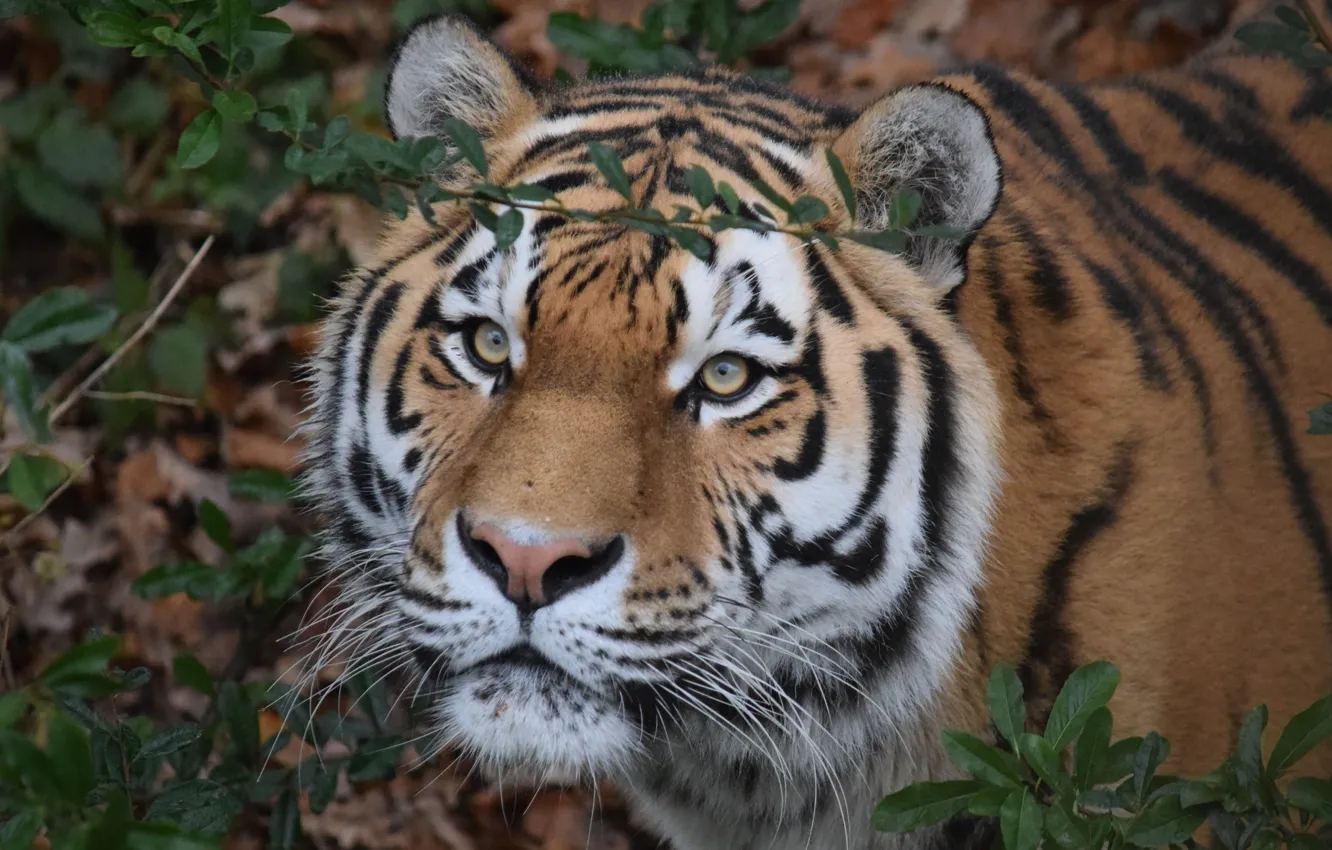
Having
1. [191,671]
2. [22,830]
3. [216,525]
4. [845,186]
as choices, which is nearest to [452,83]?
[845,186]

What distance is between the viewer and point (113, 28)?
181cm

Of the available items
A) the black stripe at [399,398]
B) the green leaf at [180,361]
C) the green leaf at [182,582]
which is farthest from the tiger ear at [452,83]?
the green leaf at [180,361]

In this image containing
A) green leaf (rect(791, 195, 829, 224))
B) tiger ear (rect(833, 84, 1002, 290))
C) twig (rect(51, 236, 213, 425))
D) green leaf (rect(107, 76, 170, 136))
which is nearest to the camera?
green leaf (rect(791, 195, 829, 224))

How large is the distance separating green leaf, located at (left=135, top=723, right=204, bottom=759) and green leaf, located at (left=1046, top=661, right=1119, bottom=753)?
1211 mm

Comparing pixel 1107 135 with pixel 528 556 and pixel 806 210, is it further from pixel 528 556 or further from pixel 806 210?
pixel 528 556

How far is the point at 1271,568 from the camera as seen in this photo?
2135mm

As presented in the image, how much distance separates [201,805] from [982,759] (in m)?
1.32

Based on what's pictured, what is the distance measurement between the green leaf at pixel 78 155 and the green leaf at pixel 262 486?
151 cm

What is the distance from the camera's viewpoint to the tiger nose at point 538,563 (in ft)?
5.64

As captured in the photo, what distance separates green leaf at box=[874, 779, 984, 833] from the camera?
165 centimetres

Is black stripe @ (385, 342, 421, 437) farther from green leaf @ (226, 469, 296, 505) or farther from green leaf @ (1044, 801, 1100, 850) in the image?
green leaf @ (1044, 801, 1100, 850)

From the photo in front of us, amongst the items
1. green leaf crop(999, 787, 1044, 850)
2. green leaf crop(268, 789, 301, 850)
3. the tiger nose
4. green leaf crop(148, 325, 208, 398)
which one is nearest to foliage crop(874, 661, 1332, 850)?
green leaf crop(999, 787, 1044, 850)

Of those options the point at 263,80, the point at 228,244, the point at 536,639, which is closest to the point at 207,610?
the point at 228,244

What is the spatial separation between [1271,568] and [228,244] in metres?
2.96
